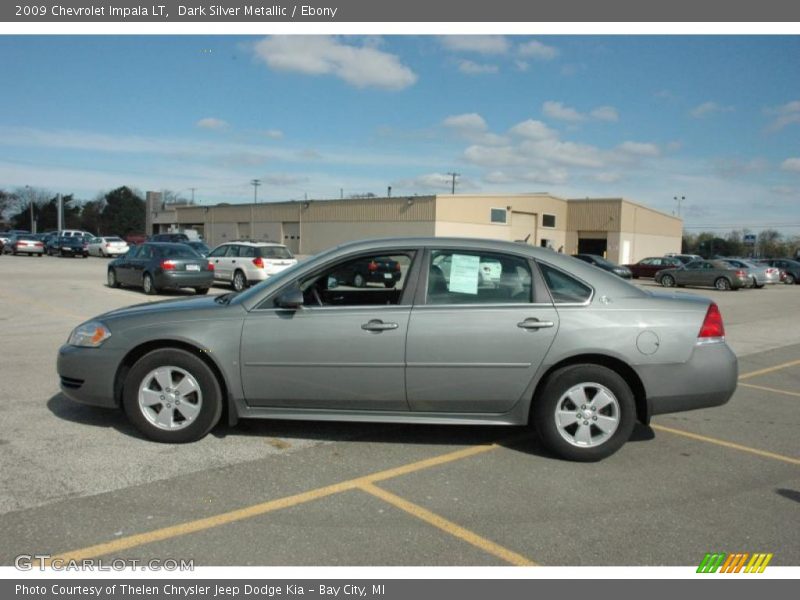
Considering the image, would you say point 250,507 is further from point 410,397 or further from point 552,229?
point 552,229

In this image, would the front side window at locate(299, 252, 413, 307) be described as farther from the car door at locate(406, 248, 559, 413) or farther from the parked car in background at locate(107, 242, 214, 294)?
the parked car in background at locate(107, 242, 214, 294)

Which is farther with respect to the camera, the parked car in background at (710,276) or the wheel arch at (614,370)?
the parked car in background at (710,276)

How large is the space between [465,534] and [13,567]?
7.59 ft

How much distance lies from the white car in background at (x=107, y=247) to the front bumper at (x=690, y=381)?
4558 cm

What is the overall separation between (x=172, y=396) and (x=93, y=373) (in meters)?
0.69

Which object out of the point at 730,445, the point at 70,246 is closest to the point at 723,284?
the point at 730,445

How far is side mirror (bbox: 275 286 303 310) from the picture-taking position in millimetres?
4738

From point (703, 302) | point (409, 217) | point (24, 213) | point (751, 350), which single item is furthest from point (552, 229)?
point (24, 213)

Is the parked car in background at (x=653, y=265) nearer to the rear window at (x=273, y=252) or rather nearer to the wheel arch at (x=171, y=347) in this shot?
the rear window at (x=273, y=252)

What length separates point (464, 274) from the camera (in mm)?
4895

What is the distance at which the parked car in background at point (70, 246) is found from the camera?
144ft

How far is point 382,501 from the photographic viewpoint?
13.1 feet

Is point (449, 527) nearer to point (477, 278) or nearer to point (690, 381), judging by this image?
point (477, 278)

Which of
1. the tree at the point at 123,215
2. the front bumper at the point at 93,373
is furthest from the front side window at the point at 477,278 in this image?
the tree at the point at 123,215
